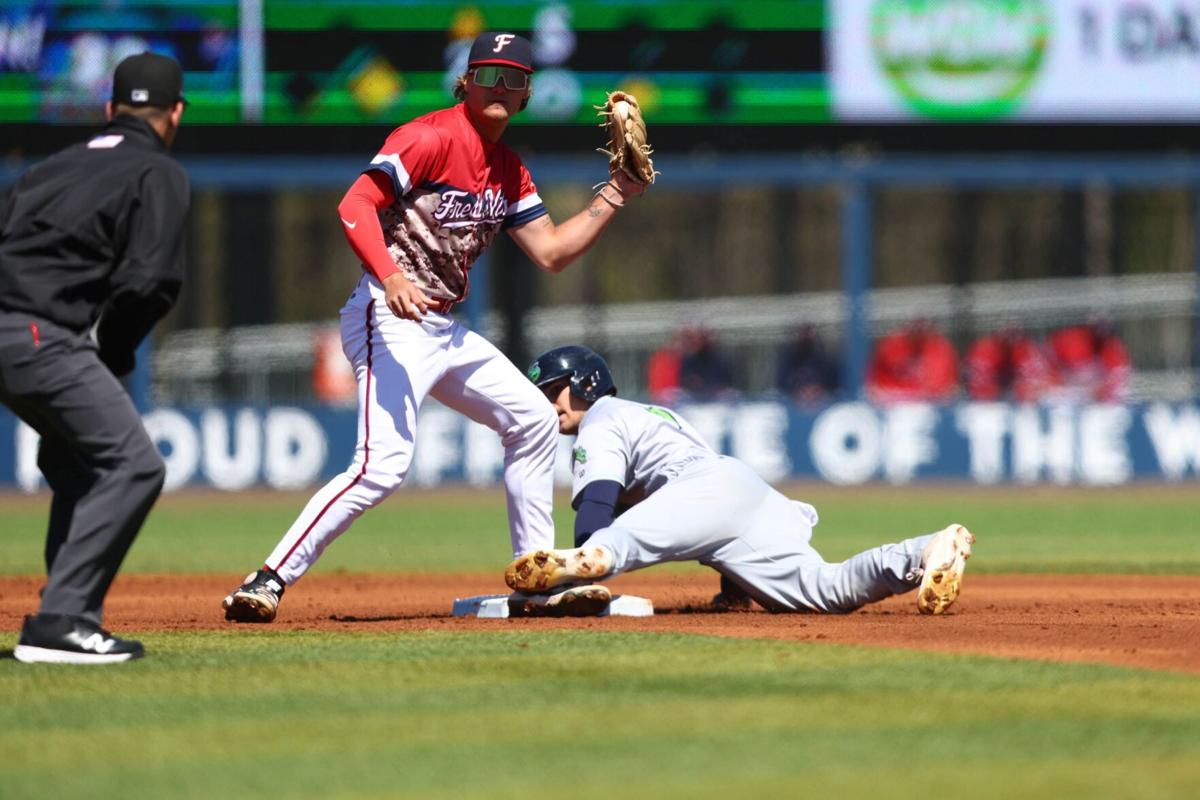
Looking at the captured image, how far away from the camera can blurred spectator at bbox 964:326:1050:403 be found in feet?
71.3

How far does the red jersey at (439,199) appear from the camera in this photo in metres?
6.81

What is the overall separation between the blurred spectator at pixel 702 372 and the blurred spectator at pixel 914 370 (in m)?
1.66

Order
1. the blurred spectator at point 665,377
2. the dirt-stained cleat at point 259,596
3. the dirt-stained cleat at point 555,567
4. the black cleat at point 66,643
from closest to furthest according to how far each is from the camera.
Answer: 1. the black cleat at point 66,643
2. the dirt-stained cleat at point 555,567
3. the dirt-stained cleat at point 259,596
4. the blurred spectator at point 665,377

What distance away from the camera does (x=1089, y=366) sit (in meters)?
21.8

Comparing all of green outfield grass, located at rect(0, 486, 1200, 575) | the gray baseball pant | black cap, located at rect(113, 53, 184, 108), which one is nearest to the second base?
the gray baseball pant

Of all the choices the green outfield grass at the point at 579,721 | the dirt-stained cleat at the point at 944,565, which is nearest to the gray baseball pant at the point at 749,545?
the dirt-stained cleat at the point at 944,565

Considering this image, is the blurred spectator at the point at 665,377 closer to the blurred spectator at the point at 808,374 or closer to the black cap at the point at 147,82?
the blurred spectator at the point at 808,374

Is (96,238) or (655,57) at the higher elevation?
(655,57)

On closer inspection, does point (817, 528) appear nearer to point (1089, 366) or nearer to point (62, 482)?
point (62, 482)

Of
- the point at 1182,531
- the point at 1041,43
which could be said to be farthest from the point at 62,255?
the point at 1041,43

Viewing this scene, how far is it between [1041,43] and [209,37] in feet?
26.6

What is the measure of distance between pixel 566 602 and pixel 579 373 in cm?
93

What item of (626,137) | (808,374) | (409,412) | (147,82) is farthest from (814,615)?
(808,374)

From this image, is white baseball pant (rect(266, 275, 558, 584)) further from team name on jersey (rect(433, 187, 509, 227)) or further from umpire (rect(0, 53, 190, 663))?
umpire (rect(0, 53, 190, 663))
